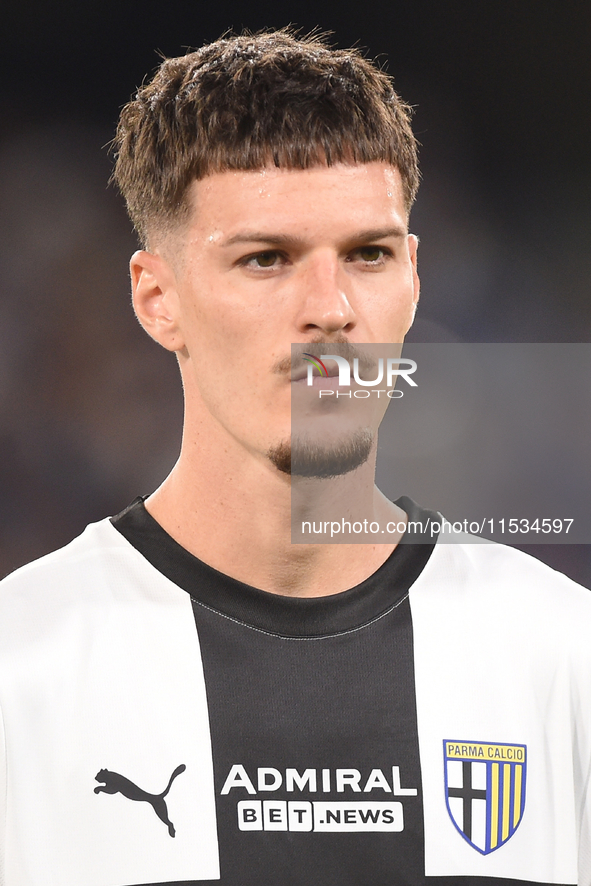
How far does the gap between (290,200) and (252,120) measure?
22 centimetres

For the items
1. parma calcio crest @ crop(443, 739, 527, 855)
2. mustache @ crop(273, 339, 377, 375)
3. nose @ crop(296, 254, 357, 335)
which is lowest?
parma calcio crest @ crop(443, 739, 527, 855)

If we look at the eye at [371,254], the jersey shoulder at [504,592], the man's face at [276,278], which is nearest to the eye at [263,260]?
the man's face at [276,278]

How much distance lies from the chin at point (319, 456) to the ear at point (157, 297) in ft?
1.20

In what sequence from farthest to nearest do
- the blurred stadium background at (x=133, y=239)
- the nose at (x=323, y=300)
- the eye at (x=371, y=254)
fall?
the blurred stadium background at (x=133, y=239)
the eye at (x=371, y=254)
the nose at (x=323, y=300)

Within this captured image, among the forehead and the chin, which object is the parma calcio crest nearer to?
the chin

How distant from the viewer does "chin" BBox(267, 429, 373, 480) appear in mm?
1900

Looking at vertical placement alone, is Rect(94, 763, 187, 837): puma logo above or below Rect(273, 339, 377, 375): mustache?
below

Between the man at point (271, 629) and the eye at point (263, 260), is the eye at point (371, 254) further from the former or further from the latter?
the eye at point (263, 260)

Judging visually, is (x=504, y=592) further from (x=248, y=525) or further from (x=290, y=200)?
(x=290, y=200)

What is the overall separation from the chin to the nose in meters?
0.24

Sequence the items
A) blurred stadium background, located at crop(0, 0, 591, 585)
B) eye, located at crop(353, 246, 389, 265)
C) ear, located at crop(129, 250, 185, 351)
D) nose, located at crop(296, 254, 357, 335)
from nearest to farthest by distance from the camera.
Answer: nose, located at crop(296, 254, 357, 335) → eye, located at crop(353, 246, 389, 265) → ear, located at crop(129, 250, 185, 351) → blurred stadium background, located at crop(0, 0, 591, 585)

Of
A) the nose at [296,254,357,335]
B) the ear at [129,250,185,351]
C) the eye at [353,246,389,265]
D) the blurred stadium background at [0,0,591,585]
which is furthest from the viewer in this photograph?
the blurred stadium background at [0,0,591,585]

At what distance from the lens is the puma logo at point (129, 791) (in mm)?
1887

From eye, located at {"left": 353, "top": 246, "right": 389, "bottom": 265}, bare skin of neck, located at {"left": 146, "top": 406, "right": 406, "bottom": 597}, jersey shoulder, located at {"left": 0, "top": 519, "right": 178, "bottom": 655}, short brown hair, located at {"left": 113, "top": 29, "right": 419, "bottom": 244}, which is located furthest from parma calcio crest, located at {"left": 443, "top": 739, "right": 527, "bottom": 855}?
short brown hair, located at {"left": 113, "top": 29, "right": 419, "bottom": 244}
